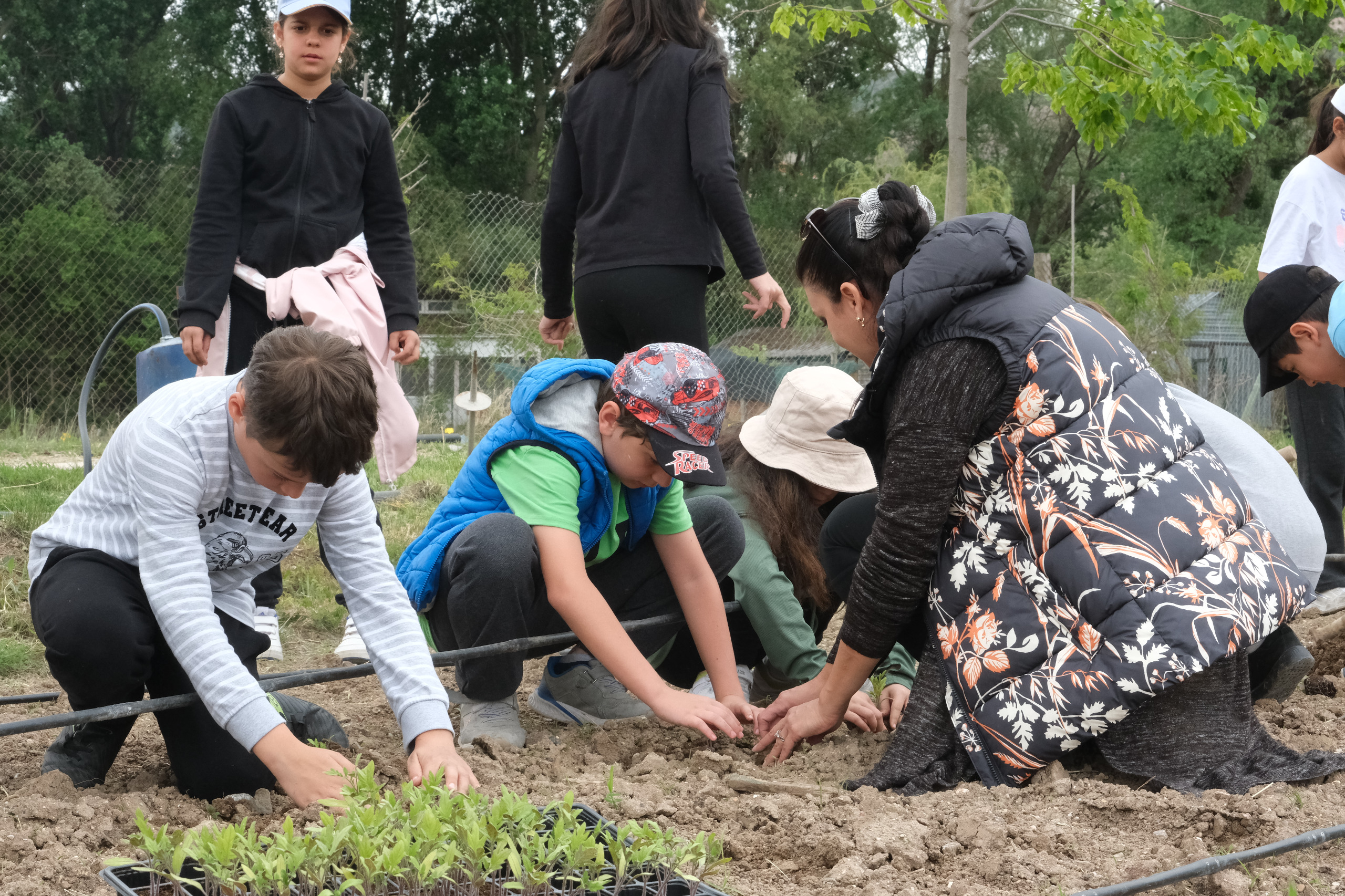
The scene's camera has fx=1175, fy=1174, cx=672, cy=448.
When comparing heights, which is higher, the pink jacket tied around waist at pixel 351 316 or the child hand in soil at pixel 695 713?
the pink jacket tied around waist at pixel 351 316

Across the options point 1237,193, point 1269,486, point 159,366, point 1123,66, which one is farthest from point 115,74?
point 1237,193

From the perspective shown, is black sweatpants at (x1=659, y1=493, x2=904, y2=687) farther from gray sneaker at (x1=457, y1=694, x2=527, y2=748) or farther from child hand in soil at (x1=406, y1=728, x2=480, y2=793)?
child hand in soil at (x1=406, y1=728, x2=480, y2=793)

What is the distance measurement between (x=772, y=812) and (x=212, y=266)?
233 cm

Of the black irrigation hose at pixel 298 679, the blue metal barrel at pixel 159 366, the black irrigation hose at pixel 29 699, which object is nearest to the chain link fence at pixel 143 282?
the blue metal barrel at pixel 159 366

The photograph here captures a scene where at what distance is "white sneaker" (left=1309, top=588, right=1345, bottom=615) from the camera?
3.93 metres

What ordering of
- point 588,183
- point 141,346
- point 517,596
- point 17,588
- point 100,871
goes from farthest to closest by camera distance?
point 141,346 < point 17,588 < point 588,183 < point 517,596 < point 100,871

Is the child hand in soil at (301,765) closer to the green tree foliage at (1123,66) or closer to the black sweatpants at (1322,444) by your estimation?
the black sweatpants at (1322,444)

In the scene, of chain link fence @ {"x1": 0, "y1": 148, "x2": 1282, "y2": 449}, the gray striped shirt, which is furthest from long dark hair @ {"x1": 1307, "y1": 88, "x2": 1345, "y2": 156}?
chain link fence @ {"x1": 0, "y1": 148, "x2": 1282, "y2": 449}

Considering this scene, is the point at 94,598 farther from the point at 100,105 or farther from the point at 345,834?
the point at 100,105

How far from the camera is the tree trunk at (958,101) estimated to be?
7.32 meters

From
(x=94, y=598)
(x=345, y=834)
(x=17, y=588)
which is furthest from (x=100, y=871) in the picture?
(x=17, y=588)

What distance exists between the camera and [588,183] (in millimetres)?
3713

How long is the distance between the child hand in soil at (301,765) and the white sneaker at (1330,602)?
331 cm

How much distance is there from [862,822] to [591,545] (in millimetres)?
1112
